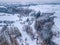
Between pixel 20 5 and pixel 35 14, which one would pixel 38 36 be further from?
pixel 20 5

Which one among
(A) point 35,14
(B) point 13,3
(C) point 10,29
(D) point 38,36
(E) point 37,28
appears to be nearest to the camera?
(C) point 10,29

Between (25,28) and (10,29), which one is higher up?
(10,29)

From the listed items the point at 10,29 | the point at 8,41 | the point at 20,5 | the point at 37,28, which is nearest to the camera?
the point at 8,41

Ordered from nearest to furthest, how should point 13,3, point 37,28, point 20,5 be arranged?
point 37,28 → point 13,3 → point 20,5

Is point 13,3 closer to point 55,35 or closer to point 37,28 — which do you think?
point 37,28

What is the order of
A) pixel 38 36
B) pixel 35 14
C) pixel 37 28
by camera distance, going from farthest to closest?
pixel 35 14, pixel 37 28, pixel 38 36

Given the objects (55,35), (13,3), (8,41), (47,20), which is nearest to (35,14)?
(47,20)

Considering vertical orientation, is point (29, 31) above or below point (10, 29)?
below

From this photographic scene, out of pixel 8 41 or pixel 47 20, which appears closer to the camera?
pixel 8 41

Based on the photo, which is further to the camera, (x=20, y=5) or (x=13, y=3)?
(x=20, y=5)

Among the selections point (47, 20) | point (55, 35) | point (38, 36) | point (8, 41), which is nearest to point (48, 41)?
point (55, 35)
